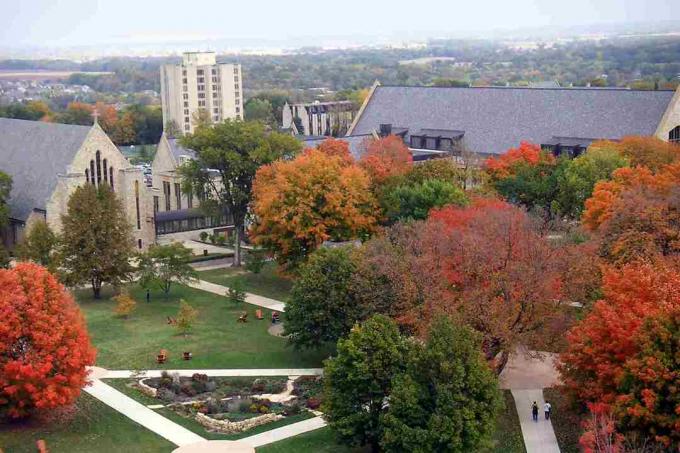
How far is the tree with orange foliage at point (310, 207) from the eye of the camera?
54188mm

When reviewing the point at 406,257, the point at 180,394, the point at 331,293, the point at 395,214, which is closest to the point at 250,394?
the point at 180,394

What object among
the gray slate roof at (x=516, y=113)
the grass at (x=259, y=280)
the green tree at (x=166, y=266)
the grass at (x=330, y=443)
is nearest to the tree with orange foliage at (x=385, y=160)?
the grass at (x=259, y=280)

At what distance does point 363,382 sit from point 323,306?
919cm

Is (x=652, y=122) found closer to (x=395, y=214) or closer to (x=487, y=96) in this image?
(x=487, y=96)

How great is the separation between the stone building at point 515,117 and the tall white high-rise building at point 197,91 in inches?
2317

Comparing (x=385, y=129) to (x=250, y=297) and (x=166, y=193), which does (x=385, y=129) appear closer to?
(x=166, y=193)

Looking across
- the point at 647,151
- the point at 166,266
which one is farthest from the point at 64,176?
the point at 647,151

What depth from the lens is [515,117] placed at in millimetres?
78562

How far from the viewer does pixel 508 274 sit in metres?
39.3

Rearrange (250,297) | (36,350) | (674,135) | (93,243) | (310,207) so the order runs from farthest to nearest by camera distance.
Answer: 1. (674,135)
2. (250,297)
3. (93,243)
4. (310,207)
5. (36,350)

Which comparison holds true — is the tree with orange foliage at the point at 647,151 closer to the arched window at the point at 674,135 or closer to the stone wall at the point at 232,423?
the arched window at the point at 674,135

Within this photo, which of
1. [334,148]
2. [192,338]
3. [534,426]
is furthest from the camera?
[334,148]

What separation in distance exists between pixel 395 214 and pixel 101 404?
22204 mm

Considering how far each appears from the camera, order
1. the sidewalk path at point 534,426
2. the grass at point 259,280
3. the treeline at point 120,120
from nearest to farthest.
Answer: the sidewalk path at point 534,426
the grass at point 259,280
the treeline at point 120,120
